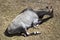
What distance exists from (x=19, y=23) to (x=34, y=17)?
0.71m

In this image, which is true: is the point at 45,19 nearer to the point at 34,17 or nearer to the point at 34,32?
the point at 34,17

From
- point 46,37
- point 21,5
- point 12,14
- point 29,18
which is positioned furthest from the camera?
point 21,5

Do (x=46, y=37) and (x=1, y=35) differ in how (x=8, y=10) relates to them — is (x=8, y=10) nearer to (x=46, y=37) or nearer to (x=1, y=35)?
(x=1, y=35)

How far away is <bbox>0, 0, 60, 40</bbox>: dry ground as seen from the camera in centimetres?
635

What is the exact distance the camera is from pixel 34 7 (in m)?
7.70

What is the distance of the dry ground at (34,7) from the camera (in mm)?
6352

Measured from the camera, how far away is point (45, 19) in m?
7.11

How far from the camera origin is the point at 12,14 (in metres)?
7.34

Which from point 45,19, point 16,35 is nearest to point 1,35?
point 16,35

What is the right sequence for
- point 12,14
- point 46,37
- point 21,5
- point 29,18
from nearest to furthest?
1. point 46,37
2. point 29,18
3. point 12,14
4. point 21,5

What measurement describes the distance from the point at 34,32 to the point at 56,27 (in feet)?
2.40

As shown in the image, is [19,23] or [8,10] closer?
[19,23]

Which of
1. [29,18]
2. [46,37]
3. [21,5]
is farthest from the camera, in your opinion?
[21,5]

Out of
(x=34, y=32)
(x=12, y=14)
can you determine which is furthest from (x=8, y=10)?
(x=34, y=32)
